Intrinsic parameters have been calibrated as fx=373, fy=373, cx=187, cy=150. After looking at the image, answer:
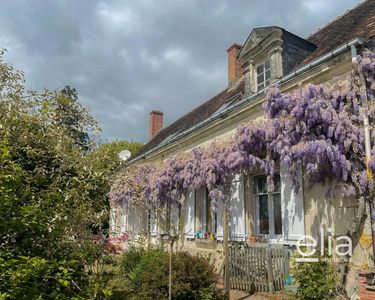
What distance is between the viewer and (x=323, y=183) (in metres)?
7.49

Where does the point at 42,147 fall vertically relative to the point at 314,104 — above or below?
below

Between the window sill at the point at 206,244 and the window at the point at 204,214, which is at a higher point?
the window at the point at 204,214

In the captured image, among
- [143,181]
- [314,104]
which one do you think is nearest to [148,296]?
[314,104]

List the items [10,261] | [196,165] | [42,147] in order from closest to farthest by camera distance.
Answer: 1. [10,261]
2. [42,147]
3. [196,165]

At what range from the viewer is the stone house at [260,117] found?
7500mm

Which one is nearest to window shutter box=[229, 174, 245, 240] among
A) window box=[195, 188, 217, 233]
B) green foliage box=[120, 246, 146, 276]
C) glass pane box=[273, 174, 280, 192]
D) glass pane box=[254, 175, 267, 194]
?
glass pane box=[254, 175, 267, 194]

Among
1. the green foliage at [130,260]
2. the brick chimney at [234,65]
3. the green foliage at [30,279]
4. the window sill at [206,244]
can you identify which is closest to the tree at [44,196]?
the green foliage at [30,279]

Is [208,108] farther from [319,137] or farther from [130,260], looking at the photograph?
[319,137]

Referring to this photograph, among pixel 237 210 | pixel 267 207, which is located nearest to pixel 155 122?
pixel 237 210

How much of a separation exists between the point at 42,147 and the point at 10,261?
2.25 meters

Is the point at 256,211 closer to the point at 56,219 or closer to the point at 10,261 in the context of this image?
the point at 56,219

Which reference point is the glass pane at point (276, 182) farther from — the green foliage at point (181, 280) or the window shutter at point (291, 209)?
the green foliage at point (181, 280)

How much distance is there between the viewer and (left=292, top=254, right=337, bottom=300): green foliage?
6703mm

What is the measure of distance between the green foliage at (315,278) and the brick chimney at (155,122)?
1910 centimetres
